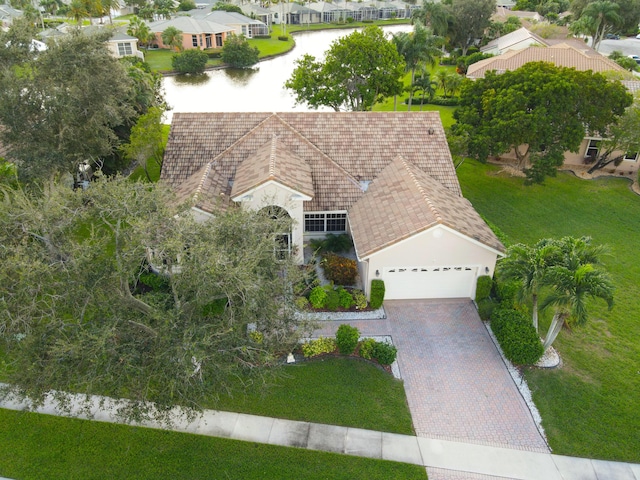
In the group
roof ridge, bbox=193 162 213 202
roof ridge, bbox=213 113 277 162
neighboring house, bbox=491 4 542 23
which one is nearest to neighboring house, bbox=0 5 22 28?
roof ridge, bbox=213 113 277 162

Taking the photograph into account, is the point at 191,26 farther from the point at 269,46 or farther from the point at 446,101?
the point at 446,101

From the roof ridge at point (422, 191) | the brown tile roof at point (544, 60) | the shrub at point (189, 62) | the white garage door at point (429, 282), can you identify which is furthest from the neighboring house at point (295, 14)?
the white garage door at point (429, 282)

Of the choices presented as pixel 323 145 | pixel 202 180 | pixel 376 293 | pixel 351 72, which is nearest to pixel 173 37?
pixel 351 72

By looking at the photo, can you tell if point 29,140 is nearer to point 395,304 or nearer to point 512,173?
point 395,304

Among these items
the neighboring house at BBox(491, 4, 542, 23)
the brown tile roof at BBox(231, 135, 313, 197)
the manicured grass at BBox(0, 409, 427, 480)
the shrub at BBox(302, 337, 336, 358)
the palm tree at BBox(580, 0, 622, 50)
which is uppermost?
the palm tree at BBox(580, 0, 622, 50)

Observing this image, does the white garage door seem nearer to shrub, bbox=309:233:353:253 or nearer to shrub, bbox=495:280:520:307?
shrub, bbox=495:280:520:307

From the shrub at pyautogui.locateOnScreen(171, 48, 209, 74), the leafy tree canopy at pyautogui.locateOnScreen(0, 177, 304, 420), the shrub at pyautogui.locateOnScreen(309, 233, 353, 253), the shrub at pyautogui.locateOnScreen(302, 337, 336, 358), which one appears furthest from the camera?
the shrub at pyautogui.locateOnScreen(171, 48, 209, 74)

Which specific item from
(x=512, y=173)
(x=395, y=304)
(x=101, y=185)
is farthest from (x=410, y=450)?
(x=512, y=173)
